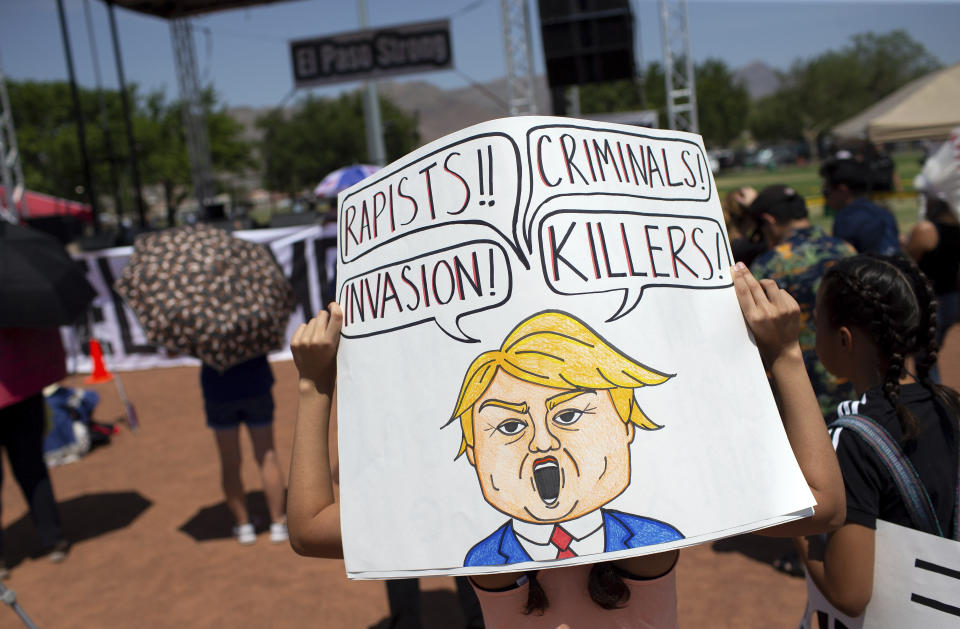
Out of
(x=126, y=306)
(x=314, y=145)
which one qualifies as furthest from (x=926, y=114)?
(x=314, y=145)

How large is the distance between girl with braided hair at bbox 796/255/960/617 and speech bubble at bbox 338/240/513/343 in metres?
0.91

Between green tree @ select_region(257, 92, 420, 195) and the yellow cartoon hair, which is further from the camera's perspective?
green tree @ select_region(257, 92, 420, 195)

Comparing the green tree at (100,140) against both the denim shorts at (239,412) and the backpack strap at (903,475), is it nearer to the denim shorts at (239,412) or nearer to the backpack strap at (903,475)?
the denim shorts at (239,412)

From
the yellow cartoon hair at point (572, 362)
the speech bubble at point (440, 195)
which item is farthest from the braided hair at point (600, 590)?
the speech bubble at point (440, 195)

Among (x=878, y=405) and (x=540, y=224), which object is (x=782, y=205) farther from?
(x=540, y=224)

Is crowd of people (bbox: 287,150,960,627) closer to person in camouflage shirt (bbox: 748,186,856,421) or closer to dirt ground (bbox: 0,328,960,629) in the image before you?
person in camouflage shirt (bbox: 748,186,856,421)

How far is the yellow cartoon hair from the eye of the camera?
117cm

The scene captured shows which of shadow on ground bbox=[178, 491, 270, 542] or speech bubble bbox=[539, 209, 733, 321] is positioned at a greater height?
speech bubble bbox=[539, 209, 733, 321]

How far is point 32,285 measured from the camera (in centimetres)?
382

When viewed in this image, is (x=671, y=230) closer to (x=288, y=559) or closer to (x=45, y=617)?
(x=288, y=559)

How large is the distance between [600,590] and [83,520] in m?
4.75

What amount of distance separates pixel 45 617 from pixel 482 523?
3622mm

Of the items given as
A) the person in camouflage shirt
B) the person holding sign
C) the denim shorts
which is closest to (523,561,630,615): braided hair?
the person holding sign

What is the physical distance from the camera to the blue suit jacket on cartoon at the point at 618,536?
1127 millimetres
